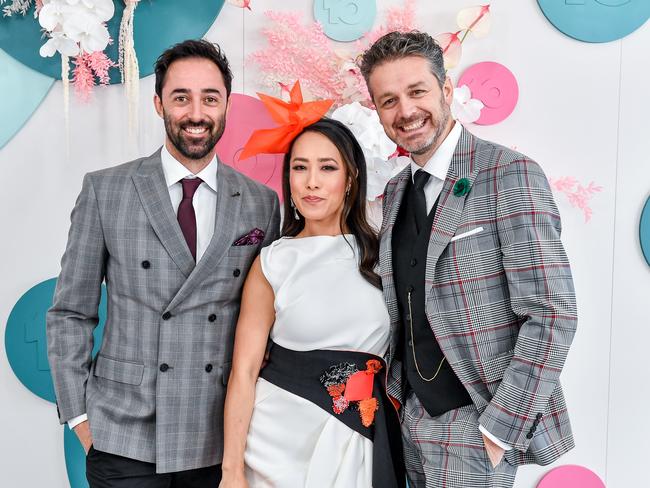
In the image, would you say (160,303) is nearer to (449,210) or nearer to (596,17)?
(449,210)

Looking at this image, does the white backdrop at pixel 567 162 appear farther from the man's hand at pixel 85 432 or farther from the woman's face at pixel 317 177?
the man's hand at pixel 85 432

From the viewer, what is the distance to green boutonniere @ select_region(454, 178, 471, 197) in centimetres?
151

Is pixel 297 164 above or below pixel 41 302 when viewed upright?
above

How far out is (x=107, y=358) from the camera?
70.5 inches

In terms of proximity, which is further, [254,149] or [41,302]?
[41,302]

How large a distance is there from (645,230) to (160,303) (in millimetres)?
1902

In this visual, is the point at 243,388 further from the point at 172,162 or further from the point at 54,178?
the point at 54,178

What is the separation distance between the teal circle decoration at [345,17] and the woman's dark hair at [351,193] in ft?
2.17

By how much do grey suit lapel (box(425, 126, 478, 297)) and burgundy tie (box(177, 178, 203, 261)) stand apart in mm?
726

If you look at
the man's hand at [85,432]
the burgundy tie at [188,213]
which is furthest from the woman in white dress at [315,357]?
the man's hand at [85,432]

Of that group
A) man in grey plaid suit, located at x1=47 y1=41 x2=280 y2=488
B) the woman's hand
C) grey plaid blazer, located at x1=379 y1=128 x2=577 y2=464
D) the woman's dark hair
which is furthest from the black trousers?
grey plaid blazer, located at x1=379 y1=128 x2=577 y2=464

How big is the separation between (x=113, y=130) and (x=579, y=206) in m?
1.94

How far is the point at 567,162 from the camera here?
242 centimetres

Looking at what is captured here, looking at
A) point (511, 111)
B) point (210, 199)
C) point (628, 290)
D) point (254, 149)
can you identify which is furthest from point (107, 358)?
point (628, 290)
